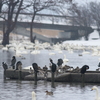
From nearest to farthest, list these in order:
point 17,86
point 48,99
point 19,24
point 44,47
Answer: point 48,99
point 17,86
point 44,47
point 19,24

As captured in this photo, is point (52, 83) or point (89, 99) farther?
point (52, 83)

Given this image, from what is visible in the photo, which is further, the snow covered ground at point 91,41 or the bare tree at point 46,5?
the snow covered ground at point 91,41

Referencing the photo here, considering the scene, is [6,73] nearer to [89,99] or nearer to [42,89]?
[42,89]

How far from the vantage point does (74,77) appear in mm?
24031

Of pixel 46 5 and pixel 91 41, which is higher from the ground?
pixel 46 5

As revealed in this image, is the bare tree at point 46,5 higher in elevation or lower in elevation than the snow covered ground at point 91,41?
higher

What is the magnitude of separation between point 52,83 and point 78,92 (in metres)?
1.98

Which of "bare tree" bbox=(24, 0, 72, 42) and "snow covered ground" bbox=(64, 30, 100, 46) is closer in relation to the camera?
"bare tree" bbox=(24, 0, 72, 42)

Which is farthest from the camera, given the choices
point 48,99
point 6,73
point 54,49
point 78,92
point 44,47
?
point 44,47

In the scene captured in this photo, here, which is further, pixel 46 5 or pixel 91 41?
pixel 91 41

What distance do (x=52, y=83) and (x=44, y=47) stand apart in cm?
4538

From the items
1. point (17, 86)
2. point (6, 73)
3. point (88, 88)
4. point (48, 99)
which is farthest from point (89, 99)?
point (6, 73)

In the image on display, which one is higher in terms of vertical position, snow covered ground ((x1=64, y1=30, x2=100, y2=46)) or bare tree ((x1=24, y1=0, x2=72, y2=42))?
bare tree ((x1=24, y1=0, x2=72, y2=42))

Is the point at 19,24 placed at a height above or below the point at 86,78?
above
